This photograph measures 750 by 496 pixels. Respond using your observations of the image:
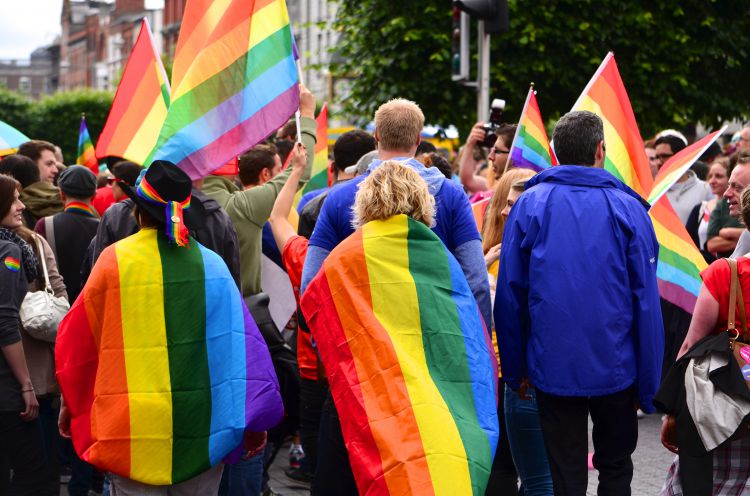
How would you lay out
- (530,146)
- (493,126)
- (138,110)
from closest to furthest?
(530,146)
(138,110)
(493,126)

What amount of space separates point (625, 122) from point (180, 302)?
3.31 meters

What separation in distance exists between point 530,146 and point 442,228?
8.48 ft

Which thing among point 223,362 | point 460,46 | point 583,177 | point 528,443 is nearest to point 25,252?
point 223,362

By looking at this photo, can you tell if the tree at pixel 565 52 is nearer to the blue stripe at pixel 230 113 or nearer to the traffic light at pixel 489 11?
the traffic light at pixel 489 11

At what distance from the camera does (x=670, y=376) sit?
4.96m

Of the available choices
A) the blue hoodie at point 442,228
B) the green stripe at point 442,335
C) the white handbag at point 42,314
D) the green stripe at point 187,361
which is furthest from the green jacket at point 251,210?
the green stripe at point 442,335

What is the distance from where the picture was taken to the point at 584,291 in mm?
4918

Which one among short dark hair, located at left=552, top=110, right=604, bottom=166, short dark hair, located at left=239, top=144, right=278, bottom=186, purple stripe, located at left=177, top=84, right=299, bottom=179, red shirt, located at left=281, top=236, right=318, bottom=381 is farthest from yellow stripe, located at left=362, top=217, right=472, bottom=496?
short dark hair, located at left=239, top=144, right=278, bottom=186

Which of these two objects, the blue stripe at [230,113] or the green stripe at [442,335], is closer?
the green stripe at [442,335]

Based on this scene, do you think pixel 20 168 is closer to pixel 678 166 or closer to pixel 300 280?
pixel 300 280

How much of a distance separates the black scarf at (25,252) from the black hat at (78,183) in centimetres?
150

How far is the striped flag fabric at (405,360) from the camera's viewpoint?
14.2 feet

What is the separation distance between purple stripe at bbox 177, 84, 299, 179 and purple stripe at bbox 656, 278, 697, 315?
8.12 feet

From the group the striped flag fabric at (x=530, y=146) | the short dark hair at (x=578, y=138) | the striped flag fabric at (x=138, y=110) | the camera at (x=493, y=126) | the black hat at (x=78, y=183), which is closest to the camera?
the short dark hair at (x=578, y=138)
